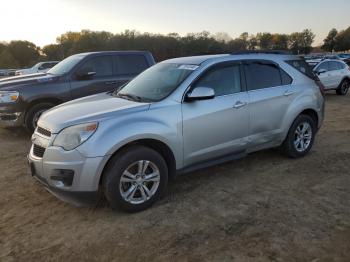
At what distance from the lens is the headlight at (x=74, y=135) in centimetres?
402

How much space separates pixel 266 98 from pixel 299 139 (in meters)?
1.18

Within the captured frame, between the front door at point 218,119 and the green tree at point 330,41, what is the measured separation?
103 meters

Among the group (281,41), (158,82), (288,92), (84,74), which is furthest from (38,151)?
(281,41)

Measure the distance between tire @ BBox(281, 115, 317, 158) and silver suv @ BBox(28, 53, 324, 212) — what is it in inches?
0.7

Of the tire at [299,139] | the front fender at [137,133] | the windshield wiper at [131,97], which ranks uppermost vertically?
the windshield wiper at [131,97]

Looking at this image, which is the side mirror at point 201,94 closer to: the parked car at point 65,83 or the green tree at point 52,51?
the parked car at point 65,83

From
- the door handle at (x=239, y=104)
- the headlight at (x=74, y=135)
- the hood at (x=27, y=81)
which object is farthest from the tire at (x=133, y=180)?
the hood at (x=27, y=81)

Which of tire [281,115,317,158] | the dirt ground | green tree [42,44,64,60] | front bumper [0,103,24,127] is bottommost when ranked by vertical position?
the dirt ground

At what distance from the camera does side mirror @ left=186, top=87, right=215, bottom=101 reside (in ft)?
15.1

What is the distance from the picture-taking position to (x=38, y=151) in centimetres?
438

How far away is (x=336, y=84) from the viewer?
15523mm

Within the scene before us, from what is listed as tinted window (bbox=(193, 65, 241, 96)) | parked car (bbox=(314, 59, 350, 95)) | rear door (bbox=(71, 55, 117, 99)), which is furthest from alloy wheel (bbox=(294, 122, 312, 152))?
parked car (bbox=(314, 59, 350, 95))

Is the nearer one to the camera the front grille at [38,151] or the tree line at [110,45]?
the front grille at [38,151]

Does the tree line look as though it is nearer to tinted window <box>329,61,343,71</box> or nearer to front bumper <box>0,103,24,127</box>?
tinted window <box>329,61,343,71</box>
